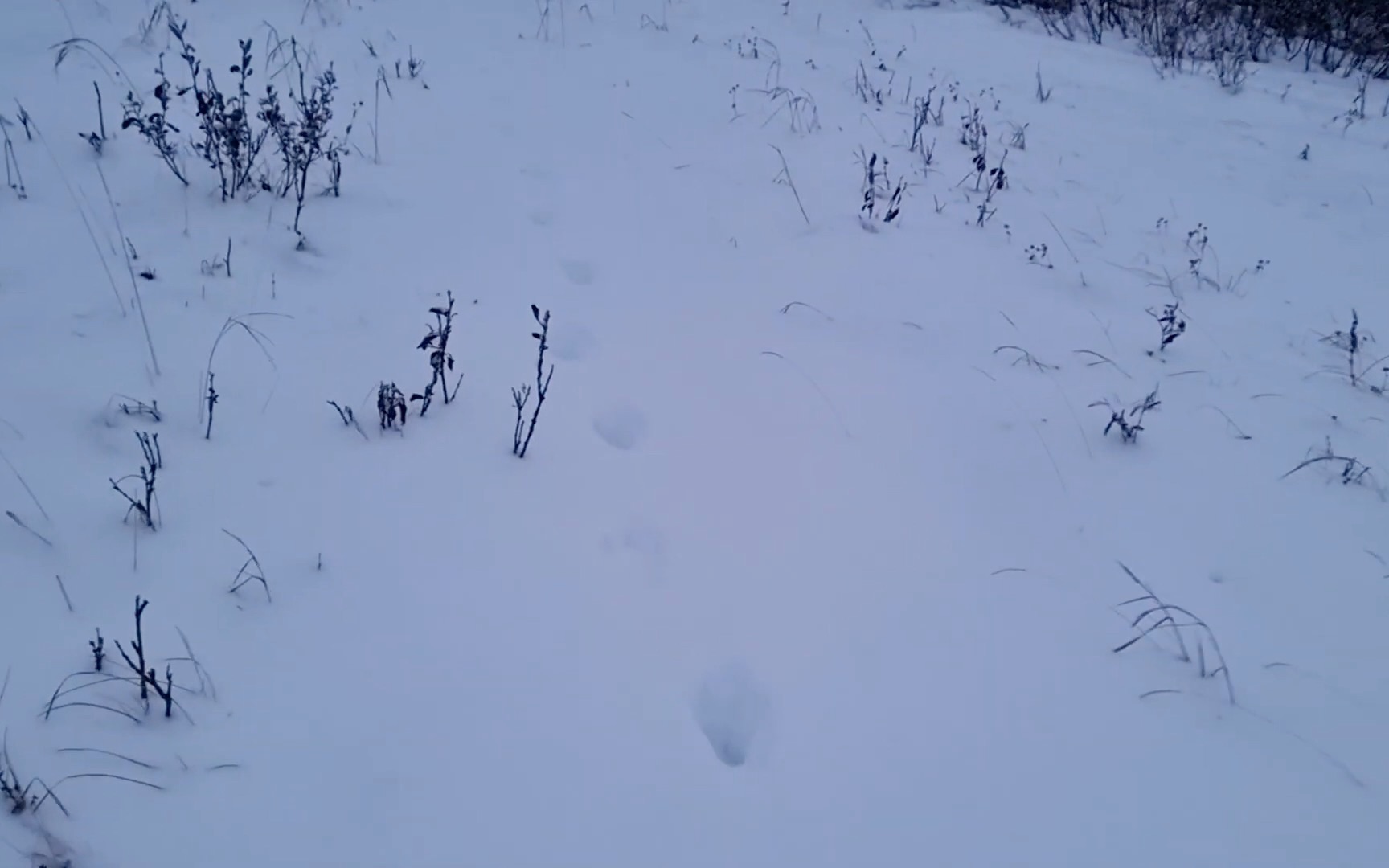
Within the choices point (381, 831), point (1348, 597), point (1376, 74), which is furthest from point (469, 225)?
point (1376, 74)

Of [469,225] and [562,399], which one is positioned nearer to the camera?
[562,399]

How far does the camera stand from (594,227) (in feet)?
13.9

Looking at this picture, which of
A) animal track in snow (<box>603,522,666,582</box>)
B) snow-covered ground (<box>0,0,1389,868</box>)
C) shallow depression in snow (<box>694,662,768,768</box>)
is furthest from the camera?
animal track in snow (<box>603,522,666,582</box>)

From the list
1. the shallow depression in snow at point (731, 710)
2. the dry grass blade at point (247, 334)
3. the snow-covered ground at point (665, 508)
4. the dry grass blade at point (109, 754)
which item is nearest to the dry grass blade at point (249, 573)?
the snow-covered ground at point (665, 508)

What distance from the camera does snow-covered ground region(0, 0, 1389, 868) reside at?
2029 millimetres

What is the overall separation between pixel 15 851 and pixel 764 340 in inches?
108

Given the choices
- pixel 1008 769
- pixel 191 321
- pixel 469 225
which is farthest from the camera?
pixel 469 225

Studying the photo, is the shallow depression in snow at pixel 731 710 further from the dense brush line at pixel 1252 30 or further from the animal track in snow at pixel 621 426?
the dense brush line at pixel 1252 30

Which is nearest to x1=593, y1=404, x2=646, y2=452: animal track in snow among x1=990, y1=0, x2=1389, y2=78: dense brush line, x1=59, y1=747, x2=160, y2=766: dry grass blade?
x1=59, y1=747, x2=160, y2=766: dry grass blade

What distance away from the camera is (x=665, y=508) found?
2826mm

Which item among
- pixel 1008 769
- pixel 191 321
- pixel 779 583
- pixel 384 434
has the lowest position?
pixel 1008 769

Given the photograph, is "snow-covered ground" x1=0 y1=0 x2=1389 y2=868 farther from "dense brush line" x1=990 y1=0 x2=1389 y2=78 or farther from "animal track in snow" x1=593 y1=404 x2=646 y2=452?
"dense brush line" x1=990 y1=0 x2=1389 y2=78

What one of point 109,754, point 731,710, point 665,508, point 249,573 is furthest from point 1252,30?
point 109,754

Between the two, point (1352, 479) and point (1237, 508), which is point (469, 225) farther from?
point (1352, 479)
